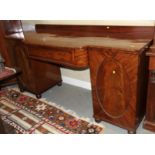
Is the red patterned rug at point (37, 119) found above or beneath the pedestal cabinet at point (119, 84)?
beneath

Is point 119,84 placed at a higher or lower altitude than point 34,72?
higher

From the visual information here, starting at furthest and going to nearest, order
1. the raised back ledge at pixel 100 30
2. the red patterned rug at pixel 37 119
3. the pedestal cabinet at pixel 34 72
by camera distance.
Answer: the pedestal cabinet at pixel 34 72 < the red patterned rug at pixel 37 119 < the raised back ledge at pixel 100 30

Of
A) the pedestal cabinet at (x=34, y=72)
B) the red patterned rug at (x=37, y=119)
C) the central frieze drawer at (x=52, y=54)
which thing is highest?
the central frieze drawer at (x=52, y=54)

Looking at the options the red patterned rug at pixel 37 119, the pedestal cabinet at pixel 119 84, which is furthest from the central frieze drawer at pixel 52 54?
the red patterned rug at pixel 37 119

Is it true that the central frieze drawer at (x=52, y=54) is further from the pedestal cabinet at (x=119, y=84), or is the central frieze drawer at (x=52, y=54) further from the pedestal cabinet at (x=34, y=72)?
the pedestal cabinet at (x=34, y=72)

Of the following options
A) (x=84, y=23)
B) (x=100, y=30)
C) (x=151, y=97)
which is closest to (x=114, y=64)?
(x=151, y=97)

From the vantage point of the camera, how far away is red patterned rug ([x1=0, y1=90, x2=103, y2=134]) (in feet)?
6.10

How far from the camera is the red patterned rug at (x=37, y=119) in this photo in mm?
1860

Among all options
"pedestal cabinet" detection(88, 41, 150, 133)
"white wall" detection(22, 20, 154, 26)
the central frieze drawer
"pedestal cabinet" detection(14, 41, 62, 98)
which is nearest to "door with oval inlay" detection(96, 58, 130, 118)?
"pedestal cabinet" detection(88, 41, 150, 133)

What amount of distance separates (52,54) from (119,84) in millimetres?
701

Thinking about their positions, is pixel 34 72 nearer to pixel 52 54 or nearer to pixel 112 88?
pixel 52 54

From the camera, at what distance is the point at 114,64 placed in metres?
1.48

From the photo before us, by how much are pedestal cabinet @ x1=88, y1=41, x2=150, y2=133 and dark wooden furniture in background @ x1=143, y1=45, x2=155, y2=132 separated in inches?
2.4

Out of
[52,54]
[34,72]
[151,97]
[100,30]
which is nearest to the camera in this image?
[151,97]
